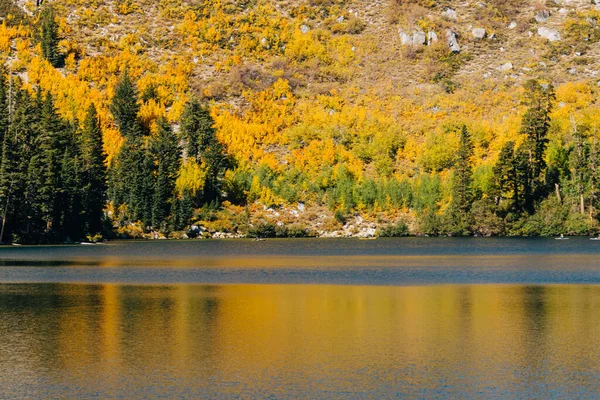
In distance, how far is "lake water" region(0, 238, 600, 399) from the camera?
28.0m

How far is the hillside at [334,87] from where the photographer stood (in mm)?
140750

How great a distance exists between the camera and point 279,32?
634 feet

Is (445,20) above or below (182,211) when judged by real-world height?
above

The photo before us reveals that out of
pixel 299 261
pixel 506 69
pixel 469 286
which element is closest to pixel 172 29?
pixel 506 69

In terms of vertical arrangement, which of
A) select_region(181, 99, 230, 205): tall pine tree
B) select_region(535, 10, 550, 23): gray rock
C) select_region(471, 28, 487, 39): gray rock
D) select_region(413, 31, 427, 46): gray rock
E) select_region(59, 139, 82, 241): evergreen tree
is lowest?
select_region(59, 139, 82, 241): evergreen tree

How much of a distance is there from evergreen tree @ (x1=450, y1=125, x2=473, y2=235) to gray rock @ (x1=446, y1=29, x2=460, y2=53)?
190 ft

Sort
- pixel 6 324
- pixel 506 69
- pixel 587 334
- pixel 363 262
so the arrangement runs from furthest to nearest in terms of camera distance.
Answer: pixel 506 69
pixel 363 262
pixel 6 324
pixel 587 334

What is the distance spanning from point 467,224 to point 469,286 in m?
76.8

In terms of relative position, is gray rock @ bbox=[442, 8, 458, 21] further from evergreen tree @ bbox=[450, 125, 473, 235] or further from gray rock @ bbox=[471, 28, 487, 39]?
evergreen tree @ bbox=[450, 125, 473, 235]

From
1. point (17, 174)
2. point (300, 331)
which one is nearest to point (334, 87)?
point (17, 174)

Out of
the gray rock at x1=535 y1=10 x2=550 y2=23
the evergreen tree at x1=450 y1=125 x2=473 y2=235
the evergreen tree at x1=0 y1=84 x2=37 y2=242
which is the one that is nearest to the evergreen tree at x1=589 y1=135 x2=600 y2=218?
the evergreen tree at x1=450 y1=125 x2=473 y2=235

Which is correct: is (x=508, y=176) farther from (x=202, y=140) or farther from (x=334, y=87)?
(x=334, y=87)

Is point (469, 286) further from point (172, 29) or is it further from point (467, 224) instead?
point (172, 29)

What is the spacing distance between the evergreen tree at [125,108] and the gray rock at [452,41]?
254 feet
